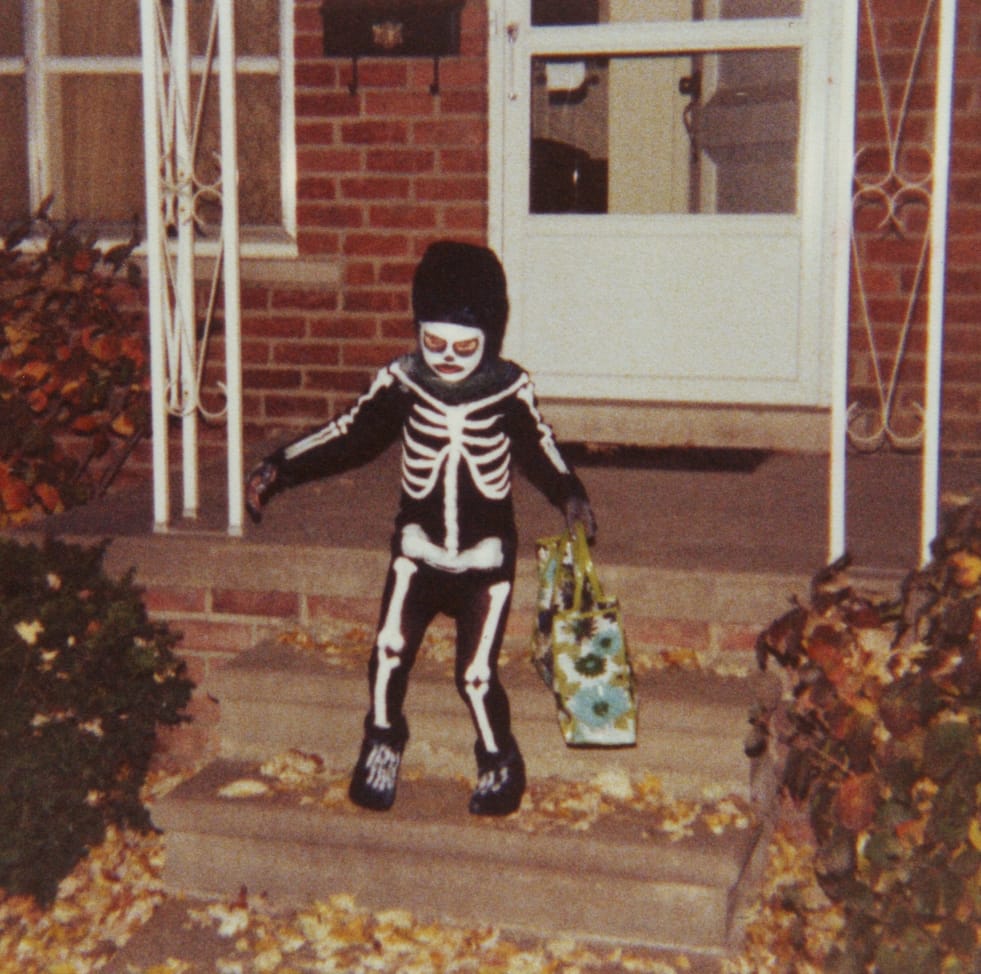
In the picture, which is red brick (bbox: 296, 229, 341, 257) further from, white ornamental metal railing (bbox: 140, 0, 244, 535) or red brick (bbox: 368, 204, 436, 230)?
white ornamental metal railing (bbox: 140, 0, 244, 535)

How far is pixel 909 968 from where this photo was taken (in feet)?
9.53

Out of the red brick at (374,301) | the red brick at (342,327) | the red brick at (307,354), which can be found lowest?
the red brick at (307,354)

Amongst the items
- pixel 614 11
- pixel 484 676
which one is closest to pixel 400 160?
pixel 614 11

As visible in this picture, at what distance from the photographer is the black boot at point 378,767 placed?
11.7 feet

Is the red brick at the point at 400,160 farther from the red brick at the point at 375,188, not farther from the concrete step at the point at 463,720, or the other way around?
the concrete step at the point at 463,720

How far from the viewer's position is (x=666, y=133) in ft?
21.0

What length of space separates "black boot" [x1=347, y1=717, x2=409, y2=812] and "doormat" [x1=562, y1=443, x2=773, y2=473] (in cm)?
219

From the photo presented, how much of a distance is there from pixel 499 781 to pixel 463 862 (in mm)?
214

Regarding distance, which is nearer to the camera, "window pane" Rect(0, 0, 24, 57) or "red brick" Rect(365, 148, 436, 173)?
"red brick" Rect(365, 148, 436, 173)

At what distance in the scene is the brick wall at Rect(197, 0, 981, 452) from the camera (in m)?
5.68

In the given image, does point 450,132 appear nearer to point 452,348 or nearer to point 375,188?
point 375,188

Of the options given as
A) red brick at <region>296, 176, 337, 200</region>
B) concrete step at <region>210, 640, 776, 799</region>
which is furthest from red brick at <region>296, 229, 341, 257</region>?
concrete step at <region>210, 640, 776, 799</region>

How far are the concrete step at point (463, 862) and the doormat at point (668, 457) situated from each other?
2170 mm

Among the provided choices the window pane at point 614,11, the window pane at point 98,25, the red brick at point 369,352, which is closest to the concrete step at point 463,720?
the red brick at point 369,352
